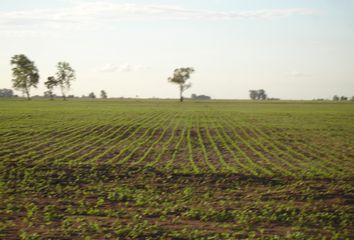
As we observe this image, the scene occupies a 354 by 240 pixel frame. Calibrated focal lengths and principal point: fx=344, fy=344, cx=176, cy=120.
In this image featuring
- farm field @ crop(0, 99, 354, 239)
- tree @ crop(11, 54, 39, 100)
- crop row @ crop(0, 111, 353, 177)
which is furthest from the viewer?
tree @ crop(11, 54, 39, 100)

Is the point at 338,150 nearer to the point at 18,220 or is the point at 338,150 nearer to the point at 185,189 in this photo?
the point at 185,189

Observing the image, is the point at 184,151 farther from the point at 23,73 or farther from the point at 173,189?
the point at 23,73

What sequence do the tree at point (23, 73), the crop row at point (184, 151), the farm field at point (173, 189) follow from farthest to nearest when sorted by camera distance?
the tree at point (23, 73)
the crop row at point (184, 151)
the farm field at point (173, 189)

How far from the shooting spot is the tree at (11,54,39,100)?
12200 centimetres

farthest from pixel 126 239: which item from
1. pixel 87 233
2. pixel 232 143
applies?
pixel 232 143

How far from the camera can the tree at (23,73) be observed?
122000mm

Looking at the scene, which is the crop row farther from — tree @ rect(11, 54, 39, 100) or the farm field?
tree @ rect(11, 54, 39, 100)

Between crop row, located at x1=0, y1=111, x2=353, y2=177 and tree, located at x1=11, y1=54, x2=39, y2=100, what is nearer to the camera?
crop row, located at x1=0, y1=111, x2=353, y2=177

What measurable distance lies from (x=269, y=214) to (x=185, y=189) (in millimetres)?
3507

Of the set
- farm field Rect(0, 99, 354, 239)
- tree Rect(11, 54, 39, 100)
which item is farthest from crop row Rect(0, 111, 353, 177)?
tree Rect(11, 54, 39, 100)

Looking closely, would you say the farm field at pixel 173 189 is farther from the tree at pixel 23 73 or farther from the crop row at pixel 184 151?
the tree at pixel 23 73

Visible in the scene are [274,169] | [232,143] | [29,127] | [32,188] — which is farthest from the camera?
[29,127]

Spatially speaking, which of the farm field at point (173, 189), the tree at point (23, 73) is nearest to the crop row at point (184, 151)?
the farm field at point (173, 189)

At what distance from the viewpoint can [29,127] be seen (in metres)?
30.0
